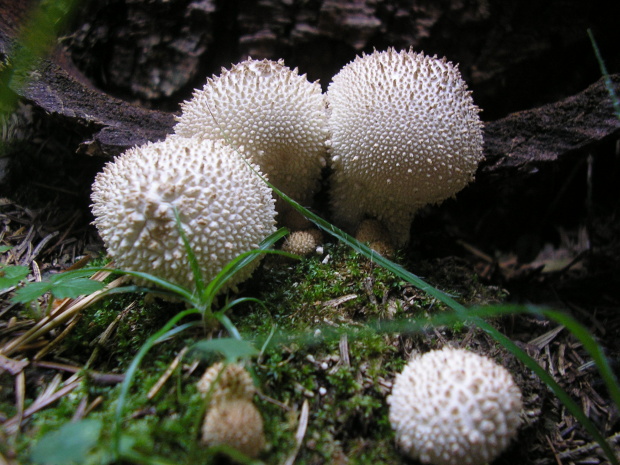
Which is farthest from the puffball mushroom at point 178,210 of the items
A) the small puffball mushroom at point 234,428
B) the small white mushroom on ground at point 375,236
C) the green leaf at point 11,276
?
the small white mushroom on ground at point 375,236

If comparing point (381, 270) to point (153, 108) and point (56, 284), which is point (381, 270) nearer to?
point (56, 284)

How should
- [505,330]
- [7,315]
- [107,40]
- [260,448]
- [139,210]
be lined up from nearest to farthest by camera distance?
[260,448], [139,210], [7,315], [505,330], [107,40]

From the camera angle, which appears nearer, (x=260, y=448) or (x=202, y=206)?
(x=260, y=448)

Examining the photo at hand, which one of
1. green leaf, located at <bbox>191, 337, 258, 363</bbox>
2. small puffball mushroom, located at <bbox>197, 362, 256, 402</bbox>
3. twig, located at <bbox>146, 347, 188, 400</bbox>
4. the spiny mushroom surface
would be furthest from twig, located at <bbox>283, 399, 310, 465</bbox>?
the spiny mushroom surface

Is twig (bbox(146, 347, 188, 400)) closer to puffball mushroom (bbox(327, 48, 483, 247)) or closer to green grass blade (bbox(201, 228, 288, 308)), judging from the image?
green grass blade (bbox(201, 228, 288, 308))

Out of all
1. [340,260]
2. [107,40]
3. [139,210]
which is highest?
[107,40]

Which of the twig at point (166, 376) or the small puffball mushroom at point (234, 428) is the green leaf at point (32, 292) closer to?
the twig at point (166, 376)

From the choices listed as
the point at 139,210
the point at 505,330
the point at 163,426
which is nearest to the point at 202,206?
the point at 139,210

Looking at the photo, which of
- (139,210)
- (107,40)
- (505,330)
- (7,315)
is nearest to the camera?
(139,210)

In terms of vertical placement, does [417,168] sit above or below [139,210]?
above
